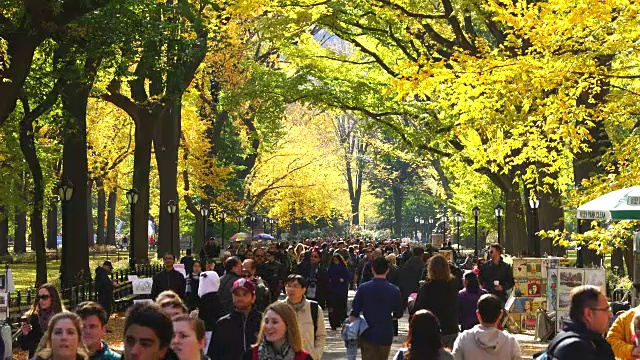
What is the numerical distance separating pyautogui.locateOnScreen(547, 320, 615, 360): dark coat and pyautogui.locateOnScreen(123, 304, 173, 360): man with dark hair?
2548 mm

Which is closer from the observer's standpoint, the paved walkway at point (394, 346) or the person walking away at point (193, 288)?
the paved walkway at point (394, 346)

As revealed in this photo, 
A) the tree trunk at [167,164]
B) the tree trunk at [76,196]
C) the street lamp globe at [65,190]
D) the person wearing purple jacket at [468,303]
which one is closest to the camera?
the person wearing purple jacket at [468,303]

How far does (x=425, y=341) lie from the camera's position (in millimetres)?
8344

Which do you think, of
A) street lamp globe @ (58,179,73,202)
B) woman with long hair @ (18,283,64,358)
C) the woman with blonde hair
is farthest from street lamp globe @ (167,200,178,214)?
the woman with blonde hair

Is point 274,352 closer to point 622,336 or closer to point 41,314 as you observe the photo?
point 622,336

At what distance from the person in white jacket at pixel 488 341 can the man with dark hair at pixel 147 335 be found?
363 cm

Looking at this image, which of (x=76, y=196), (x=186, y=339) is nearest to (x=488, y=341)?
(x=186, y=339)

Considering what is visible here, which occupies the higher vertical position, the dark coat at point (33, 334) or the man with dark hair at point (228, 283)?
the man with dark hair at point (228, 283)

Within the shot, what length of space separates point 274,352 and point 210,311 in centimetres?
665

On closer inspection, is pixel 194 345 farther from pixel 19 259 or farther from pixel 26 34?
pixel 19 259

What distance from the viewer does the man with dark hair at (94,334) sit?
8.35m

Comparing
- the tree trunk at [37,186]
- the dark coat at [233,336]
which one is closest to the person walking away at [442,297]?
the dark coat at [233,336]

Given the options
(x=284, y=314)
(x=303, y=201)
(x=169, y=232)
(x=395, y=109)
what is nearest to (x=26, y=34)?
(x=284, y=314)

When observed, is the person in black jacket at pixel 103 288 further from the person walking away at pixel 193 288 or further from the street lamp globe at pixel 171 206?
the street lamp globe at pixel 171 206
